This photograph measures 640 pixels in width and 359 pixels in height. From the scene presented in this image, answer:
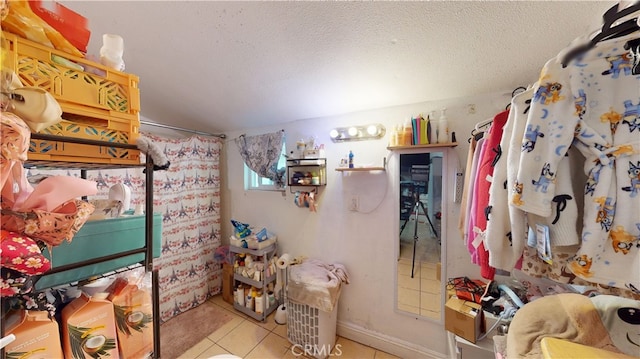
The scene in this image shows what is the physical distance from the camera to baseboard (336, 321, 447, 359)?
5.08 ft

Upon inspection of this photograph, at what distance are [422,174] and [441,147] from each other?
0.24 m

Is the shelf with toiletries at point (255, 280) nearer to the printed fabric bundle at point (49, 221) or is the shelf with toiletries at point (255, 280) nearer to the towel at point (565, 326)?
the printed fabric bundle at point (49, 221)

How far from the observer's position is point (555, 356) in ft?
1.51

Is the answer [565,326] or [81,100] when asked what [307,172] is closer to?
[81,100]

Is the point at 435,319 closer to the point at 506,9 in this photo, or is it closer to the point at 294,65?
the point at 506,9

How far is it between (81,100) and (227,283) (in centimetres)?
225

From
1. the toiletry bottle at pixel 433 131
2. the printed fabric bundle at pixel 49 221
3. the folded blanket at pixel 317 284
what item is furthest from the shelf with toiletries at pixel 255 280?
the toiletry bottle at pixel 433 131

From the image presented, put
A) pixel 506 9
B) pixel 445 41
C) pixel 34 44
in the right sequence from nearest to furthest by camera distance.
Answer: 1. pixel 34 44
2. pixel 506 9
3. pixel 445 41

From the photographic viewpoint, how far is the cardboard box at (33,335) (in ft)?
1.54

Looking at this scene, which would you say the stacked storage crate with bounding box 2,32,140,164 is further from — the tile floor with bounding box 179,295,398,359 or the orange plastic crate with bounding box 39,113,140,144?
the tile floor with bounding box 179,295,398,359

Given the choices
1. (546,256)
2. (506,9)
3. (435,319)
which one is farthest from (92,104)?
(435,319)

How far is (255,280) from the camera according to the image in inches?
79.6

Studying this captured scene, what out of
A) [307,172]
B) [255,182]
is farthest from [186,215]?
[307,172]

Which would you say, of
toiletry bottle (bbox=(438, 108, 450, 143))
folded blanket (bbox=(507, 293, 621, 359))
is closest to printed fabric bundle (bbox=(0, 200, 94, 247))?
folded blanket (bbox=(507, 293, 621, 359))
